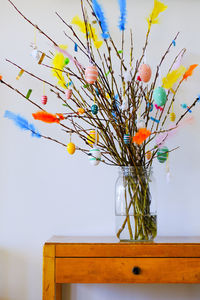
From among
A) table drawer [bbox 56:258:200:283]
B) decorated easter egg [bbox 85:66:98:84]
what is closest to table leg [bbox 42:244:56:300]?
Answer: table drawer [bbox 56:258:200:283]

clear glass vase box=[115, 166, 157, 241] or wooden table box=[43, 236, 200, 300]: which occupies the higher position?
clear glass vase box=[115, 166, 157, 241]

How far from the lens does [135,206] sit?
4.45ft

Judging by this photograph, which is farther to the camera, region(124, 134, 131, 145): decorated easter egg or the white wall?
the white wall

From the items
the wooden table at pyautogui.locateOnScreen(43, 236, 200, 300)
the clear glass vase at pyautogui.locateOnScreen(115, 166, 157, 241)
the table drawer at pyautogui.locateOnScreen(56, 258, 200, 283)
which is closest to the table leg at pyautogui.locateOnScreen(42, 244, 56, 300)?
the wooden table at pyautogui.locateOnScreen(43, 236, 200, 300)

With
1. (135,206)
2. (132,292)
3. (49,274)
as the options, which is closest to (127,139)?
(135,206)

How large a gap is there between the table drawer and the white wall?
338mm

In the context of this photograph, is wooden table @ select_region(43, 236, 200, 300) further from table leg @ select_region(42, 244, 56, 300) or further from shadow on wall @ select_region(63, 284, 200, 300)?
shadow on wall @ select_region(63, 284, 200, 300)

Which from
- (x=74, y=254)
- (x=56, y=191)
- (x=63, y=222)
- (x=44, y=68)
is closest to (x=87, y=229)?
(x=63, y=222)

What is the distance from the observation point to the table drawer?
1278 millimetres

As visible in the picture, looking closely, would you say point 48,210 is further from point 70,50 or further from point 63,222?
point 70,50

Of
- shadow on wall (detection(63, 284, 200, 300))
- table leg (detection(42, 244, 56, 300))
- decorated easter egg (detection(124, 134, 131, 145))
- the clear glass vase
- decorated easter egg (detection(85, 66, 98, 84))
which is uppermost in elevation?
decorated easter egg (detection(85, 66, 98, 84))

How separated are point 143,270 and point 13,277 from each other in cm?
65

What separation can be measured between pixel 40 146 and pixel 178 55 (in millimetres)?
772

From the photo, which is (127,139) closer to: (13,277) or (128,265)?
(128,265)
